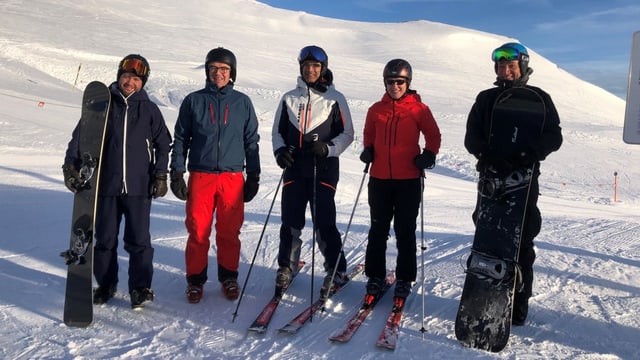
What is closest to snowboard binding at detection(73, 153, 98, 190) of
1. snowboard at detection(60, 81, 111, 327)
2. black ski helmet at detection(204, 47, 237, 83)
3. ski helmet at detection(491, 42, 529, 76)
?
snowboard at detection(60, 81, 111, 327)

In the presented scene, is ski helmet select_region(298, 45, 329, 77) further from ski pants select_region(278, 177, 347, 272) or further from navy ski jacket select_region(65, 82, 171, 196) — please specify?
navy ski jacket select_region(65, 82, 171, 196)

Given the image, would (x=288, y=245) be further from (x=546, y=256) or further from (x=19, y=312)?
(x=546, y=256)

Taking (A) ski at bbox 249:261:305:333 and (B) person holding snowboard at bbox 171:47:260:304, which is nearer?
(A) ski at bbox 249:261:305:333

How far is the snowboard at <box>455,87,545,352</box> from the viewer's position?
130 inches

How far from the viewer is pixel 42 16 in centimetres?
4438

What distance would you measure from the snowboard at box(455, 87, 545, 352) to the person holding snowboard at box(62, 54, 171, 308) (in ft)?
7.87

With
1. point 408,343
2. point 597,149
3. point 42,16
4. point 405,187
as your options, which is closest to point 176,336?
point 408,343

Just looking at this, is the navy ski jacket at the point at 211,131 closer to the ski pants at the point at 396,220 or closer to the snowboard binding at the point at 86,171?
the snowboard binding at the point at 86,171

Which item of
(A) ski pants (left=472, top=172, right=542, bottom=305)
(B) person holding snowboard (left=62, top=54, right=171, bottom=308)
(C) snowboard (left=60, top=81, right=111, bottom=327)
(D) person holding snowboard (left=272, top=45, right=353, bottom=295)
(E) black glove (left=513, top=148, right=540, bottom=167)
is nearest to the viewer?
(E) black glove (left=513, top=148, right=540, bottom=167)

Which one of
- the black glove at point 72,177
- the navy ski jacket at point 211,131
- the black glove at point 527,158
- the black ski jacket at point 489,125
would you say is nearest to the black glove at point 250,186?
the navy ski jacket at point 211,131

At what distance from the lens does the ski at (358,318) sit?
10.9 feet

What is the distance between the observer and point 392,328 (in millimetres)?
3455

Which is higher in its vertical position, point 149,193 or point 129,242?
point 149,193

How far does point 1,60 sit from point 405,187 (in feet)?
85.7
